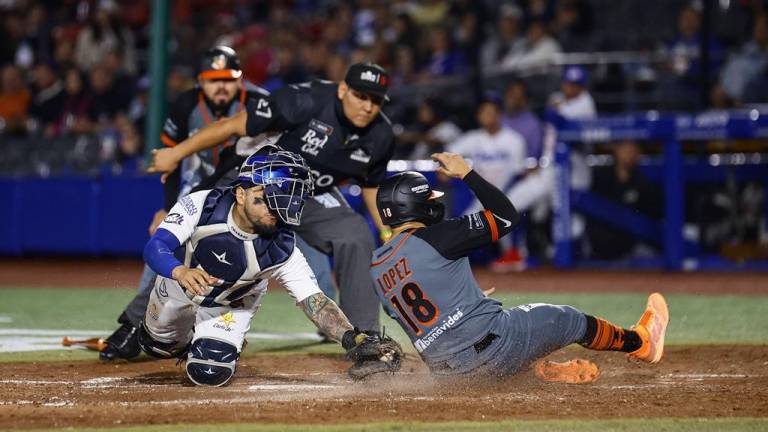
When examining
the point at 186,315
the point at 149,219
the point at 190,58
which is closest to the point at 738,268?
the point at 149,219

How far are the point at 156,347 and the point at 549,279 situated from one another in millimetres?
7010

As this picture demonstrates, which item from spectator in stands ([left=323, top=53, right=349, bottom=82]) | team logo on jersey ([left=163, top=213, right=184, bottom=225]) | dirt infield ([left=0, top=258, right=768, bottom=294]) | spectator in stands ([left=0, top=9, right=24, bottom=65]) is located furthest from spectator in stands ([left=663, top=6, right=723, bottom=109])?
spectator in stands ([left=0, top=9, right=24, bottom=65])

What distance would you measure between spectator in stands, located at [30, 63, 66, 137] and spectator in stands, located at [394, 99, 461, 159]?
6266 mm

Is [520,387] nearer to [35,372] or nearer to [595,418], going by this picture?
[595,418]

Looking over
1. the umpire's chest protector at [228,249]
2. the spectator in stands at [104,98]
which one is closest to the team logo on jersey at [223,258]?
the umpire's chest protector at [228,249]

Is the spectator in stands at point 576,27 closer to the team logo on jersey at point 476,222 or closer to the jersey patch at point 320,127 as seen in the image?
the jersey patch at point 320,127

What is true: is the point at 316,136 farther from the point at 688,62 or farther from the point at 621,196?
the point at 688,62

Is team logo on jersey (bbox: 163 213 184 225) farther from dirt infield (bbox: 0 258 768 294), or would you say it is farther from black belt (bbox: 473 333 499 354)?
dirt infield (bbox: 0 258 768 294)

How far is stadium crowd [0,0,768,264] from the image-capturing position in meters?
14.0

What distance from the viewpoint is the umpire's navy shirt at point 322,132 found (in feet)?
24.4

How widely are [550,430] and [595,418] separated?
0.37 meters

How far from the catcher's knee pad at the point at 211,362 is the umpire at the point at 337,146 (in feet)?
4.29

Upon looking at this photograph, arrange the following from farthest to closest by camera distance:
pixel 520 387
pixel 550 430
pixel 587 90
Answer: pixel 587 90 → pixel 520 387 → pixel 550 430

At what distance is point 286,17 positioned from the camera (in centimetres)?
1892
